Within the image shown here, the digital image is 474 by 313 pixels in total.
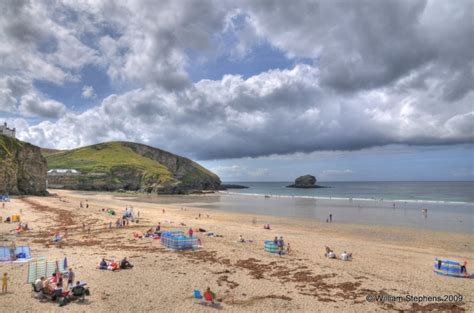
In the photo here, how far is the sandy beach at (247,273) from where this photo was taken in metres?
14.0

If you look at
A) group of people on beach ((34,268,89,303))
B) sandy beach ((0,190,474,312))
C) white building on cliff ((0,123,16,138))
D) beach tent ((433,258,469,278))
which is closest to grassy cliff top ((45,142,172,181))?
white building on cliff ((0,123,16,138))

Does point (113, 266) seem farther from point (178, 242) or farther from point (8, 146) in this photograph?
point (8, 146)

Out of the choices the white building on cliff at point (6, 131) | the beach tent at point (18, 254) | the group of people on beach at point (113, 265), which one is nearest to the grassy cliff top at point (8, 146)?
the white building on cliff at point (6, 131)

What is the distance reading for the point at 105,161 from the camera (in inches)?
6127

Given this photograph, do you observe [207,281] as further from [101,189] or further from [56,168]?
[56,168]

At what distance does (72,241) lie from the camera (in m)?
25.7

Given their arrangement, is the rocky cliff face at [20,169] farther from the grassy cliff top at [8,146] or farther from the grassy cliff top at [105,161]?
the grassy cliff top at [105,161]

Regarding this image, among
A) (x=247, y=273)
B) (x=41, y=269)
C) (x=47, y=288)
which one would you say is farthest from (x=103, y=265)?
(x=247, y=273)

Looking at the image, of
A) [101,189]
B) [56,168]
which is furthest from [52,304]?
[56,168]

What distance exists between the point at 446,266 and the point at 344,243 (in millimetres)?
10109

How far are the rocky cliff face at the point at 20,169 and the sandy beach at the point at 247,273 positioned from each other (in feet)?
156

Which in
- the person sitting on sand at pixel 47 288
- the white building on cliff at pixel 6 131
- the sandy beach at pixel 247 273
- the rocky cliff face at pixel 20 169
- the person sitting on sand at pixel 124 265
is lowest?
the sandy beach at pixel 247 273

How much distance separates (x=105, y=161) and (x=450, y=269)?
157597 millimetres

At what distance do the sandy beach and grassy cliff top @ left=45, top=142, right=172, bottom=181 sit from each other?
10159cm
